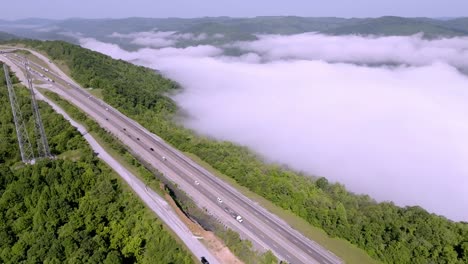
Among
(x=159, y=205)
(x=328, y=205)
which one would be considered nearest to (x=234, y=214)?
(x=159, y=205)

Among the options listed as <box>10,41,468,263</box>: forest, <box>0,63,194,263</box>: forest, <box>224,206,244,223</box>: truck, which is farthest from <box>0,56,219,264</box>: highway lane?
<box>10,41,468,263</box>: forest

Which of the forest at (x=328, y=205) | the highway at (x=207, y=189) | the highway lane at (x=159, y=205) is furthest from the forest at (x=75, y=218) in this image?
the forest at (x=328, y=205)

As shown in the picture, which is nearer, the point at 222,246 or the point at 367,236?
the point at 222,246

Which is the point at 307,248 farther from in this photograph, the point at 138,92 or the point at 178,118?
the point at 138,92

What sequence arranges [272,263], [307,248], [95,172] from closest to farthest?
[272,263] → [307,248] → [95,172]

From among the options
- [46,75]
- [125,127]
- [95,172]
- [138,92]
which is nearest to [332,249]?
[95,172]
